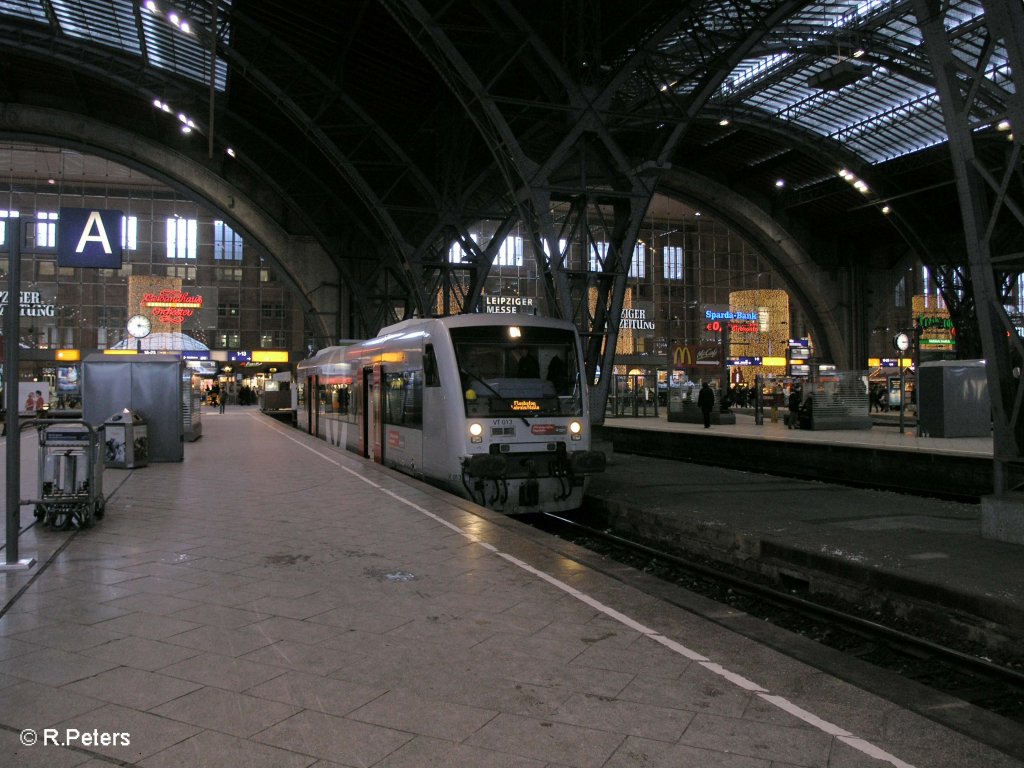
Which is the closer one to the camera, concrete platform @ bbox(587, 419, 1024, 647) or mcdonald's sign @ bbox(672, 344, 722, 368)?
concrete platform @ bbox(587, 419, 1024, 647)

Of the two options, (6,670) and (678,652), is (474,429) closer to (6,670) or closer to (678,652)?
(678,652)

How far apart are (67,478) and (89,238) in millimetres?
2872

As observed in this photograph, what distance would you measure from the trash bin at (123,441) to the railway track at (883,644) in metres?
9.81

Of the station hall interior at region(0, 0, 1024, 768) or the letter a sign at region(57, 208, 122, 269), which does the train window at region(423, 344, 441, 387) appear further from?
the letter a sign at region(57, 208, 122, 269)

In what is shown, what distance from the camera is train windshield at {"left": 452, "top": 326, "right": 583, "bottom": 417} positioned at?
435 inches

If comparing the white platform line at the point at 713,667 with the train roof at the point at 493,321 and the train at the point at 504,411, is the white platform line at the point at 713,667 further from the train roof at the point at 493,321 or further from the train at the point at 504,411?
the train roof at the point at 493,321

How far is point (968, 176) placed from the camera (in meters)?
8.38

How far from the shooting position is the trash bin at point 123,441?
14125 mm

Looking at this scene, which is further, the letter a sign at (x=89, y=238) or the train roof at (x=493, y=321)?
the train roof at (x=493, y=321)

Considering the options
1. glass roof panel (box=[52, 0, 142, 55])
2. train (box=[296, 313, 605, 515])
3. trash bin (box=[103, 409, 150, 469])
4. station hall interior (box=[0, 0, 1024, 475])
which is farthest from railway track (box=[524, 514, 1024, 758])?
glass roof panel (box=[52, 0, 142, 55])

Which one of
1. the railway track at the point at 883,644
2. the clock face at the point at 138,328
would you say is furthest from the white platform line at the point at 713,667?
the clock face at the point at 138,328

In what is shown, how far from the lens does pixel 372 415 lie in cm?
1647

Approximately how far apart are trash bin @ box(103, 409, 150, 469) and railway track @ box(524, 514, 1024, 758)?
9814mm

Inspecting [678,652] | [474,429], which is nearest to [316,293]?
[474,429]
